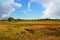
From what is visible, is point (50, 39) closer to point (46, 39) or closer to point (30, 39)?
point (46, 39)

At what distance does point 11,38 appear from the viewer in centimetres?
2364

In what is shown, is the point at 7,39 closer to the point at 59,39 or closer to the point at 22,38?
the point at 22,38

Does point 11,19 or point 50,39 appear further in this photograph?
point 11,19

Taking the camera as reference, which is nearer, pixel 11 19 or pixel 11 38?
pixel 11 38

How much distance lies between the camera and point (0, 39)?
2270cm

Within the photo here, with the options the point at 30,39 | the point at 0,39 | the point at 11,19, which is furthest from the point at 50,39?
the point at 11,19

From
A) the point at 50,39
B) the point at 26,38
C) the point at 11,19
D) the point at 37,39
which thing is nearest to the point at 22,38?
the point at 26,38

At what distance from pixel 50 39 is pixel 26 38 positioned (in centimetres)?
336

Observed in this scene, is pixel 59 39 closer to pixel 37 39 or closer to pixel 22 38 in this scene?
pixel 37 39

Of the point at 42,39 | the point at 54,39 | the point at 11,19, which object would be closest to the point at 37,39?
the point at 42,39

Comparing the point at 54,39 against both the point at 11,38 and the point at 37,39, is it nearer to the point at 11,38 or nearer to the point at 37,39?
the point at 37,39

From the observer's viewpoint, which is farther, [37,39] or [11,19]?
[11,19]

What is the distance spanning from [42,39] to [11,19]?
70086 millimetres

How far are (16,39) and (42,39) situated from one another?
3588 millimetres
